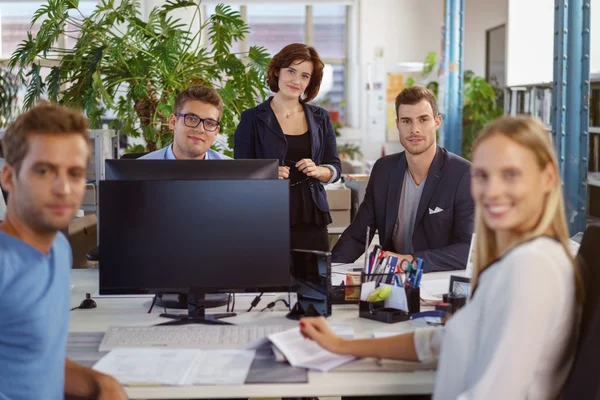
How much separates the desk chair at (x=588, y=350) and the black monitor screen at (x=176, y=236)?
0.87m

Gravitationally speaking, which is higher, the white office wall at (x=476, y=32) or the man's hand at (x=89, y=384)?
the white office wall at (x=476, y=32)

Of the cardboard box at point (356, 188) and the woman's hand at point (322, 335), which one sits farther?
the cardboard box at point (356, 188)

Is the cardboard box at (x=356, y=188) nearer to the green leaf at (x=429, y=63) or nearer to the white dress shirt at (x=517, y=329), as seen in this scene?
the white dress shirt at (x=517, y=329)

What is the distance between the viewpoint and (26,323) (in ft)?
4.86

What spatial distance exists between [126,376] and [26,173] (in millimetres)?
486

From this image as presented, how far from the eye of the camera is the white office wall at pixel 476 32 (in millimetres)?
10156

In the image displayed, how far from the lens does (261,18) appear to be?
34.6 ft

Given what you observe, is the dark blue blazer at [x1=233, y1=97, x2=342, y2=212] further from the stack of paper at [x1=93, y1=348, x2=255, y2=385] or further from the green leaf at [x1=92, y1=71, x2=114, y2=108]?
the stack of paper at [x1=93, y1=348, x2=255, y2=385]

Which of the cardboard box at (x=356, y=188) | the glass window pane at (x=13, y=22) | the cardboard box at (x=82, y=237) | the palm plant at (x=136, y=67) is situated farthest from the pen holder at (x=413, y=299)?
the glass window pane at (x=13, y=22)

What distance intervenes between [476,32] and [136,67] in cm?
654

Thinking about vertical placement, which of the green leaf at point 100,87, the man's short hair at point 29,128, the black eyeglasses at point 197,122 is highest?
the green leaf at point 100,87

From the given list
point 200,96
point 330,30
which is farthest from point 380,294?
point 330,30

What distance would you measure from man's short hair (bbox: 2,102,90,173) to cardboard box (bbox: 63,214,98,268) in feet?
9.71

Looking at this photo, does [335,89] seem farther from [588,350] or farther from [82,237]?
[588,350]
